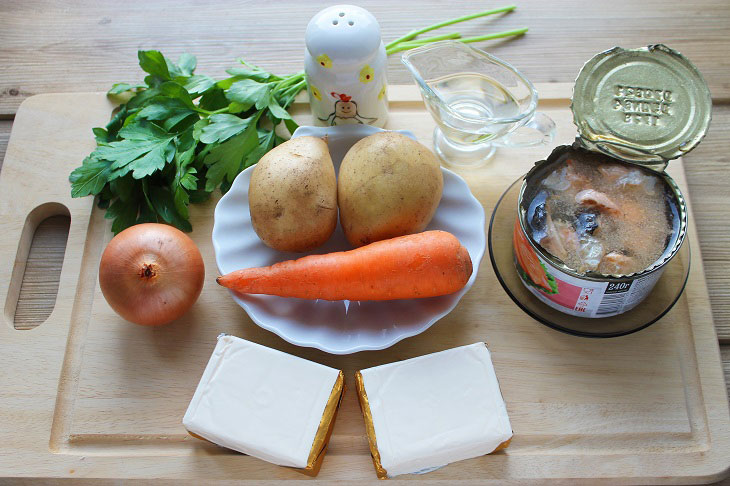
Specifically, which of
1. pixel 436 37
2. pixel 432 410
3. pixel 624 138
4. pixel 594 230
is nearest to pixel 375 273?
pixel 432 410

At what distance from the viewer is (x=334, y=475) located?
102cm

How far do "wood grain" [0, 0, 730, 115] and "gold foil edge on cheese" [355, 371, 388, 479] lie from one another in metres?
0.69

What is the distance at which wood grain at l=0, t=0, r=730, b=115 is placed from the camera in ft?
4.75

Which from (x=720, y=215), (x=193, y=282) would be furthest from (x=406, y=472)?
(x=720, y=215)

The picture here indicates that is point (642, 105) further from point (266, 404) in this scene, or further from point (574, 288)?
point (266, 404)

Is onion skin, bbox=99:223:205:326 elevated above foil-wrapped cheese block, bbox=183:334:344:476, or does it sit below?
above

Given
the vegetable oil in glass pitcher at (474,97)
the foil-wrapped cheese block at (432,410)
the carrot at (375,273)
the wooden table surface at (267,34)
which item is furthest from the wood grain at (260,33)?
the foil-wrapped cheese block at (432,410)

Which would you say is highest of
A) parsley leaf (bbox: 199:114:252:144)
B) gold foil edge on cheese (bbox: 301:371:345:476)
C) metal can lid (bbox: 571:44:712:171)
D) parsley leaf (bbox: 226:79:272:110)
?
metal can lid (bbox: 571:44:712:171)

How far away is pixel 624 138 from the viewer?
1.08 metres

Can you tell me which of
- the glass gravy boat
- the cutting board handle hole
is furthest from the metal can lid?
the cutting board handle hole

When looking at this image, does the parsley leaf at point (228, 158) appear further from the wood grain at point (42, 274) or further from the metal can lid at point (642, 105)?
the metal can lid at point (642, 105)

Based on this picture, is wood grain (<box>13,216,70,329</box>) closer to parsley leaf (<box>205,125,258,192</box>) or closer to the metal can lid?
parsley leaf (<box>205,125,258,192</box>)

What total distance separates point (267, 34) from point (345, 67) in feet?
1.38

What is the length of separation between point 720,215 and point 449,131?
0.52 meters
